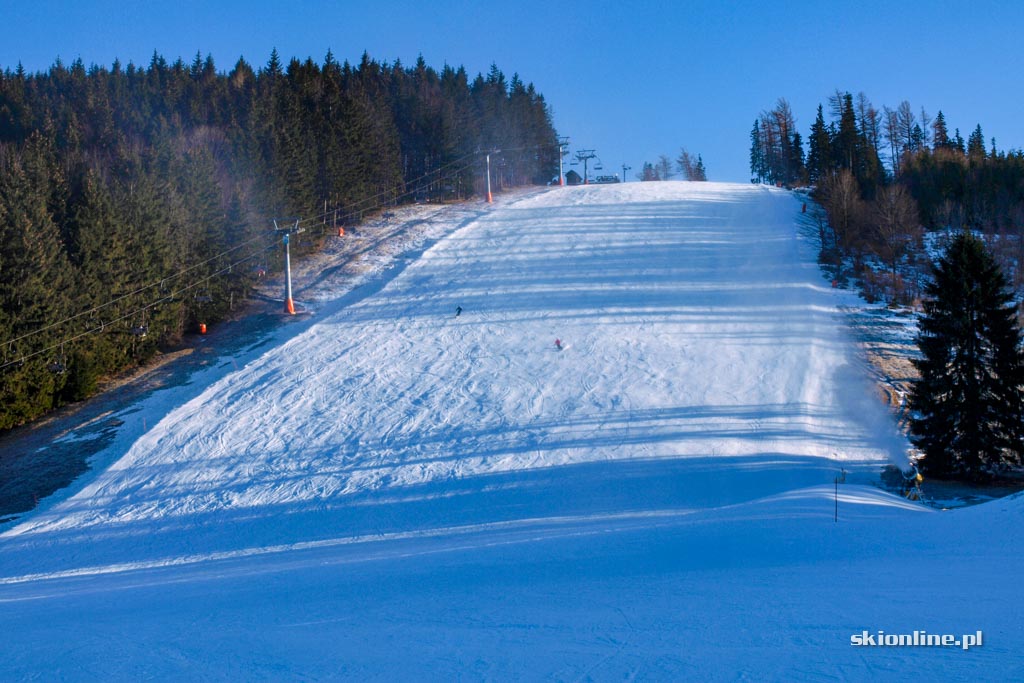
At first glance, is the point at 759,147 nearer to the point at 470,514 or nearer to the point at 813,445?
the point at 813,445

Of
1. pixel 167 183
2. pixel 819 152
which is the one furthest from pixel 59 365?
pixel 819 152

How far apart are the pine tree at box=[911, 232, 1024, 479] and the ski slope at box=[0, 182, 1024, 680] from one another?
181 cm

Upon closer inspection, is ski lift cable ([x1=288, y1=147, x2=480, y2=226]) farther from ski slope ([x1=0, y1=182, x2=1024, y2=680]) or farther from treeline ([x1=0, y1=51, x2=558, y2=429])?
ski slope ([x1=0, y1=182, x2=1024, y2=680])

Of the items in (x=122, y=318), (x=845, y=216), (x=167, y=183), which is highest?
(x=167, y=183)

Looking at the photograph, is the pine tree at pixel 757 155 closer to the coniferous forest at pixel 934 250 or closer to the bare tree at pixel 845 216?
the coniferous forest at pixel 934 250

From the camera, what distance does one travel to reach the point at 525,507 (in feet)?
51.5

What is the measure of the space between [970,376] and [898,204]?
24279mm

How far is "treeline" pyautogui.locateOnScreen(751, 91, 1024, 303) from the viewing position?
35.8m

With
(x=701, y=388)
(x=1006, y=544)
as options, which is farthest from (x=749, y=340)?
(x=1006, y=544)

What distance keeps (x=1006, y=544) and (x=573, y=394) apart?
1467 cm

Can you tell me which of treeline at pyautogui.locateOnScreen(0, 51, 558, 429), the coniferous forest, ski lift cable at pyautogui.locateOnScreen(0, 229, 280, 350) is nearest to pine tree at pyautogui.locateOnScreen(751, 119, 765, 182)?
the coniferous forest

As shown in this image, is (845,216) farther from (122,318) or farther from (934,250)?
(122,318)

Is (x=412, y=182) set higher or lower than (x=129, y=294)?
higher

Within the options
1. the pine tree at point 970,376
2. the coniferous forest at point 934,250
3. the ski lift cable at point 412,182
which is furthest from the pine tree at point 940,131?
the pine tree at point 970,376
